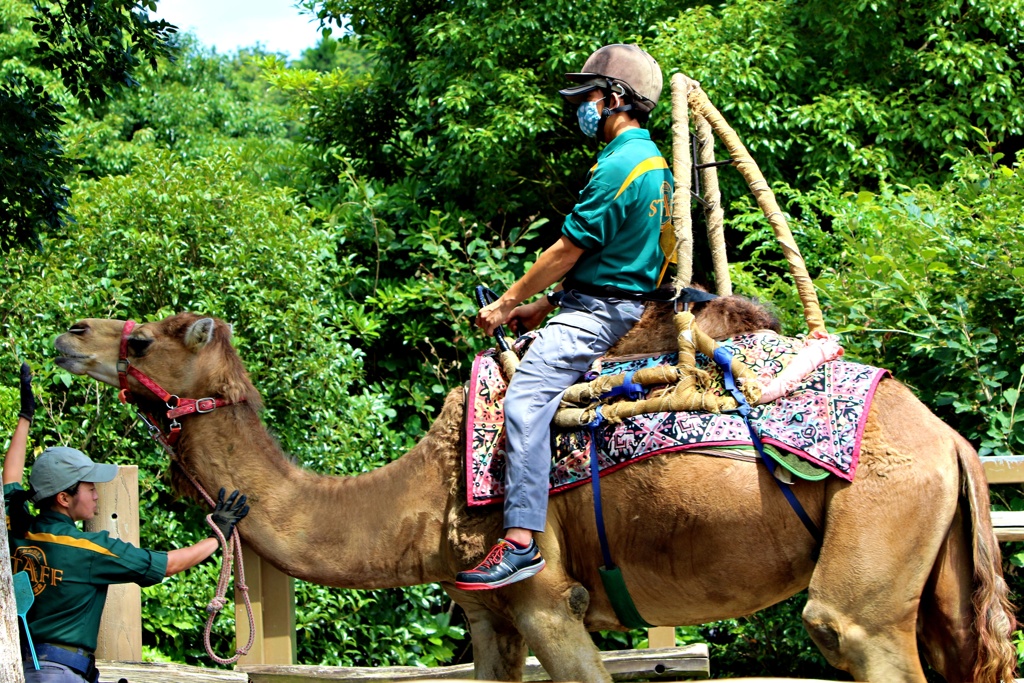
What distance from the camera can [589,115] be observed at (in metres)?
4.40

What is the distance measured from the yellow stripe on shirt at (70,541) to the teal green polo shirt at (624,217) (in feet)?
7.42

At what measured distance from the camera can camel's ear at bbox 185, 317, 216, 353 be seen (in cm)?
463

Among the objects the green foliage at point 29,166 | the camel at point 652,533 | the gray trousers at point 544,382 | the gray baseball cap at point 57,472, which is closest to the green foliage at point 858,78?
the gray trousers at point 544,382

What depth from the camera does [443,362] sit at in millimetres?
8922

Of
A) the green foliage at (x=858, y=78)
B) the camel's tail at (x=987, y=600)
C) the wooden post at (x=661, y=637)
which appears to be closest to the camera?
the camel's tail at (x=987, y=600)

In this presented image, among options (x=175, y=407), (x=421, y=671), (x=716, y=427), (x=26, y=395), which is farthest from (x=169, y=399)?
(x=421, y=671)

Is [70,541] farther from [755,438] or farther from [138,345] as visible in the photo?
[755,438]

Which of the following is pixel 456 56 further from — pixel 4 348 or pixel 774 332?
pixel 774 332

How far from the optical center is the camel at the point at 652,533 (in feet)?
12.1

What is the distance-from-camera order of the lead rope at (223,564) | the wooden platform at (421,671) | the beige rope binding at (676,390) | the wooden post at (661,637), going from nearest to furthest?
the beige rope binding at (676,390), the lead rope at (223,564), the wooden platform at (421,671), the wooden post at (661,637)

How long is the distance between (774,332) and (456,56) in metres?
6.34

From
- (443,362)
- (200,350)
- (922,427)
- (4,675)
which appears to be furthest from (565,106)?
(4,675)

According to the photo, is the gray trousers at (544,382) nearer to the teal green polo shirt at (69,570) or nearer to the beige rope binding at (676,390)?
the beige rope binding at (676,390)

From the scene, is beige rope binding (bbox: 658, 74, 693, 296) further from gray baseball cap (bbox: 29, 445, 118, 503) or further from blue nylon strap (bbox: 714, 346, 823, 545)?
gray baseball cap (bbox: 29, 445, 118, 503)
